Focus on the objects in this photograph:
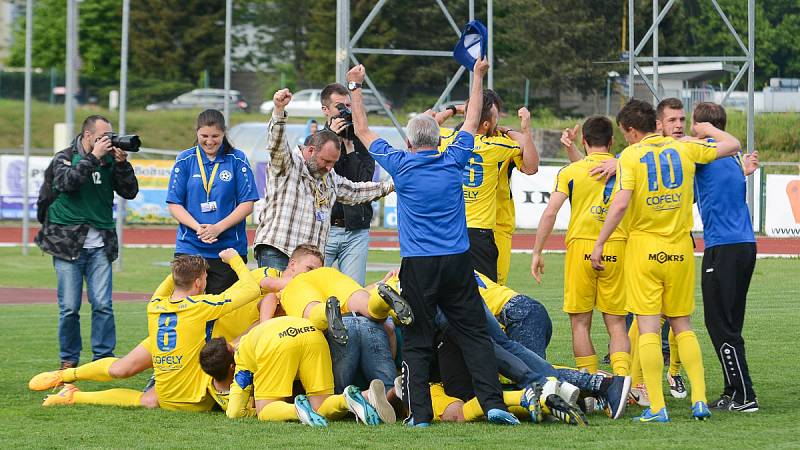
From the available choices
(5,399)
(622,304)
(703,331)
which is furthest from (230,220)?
(703,331)

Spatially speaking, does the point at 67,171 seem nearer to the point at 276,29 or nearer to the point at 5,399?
the point at 5,399

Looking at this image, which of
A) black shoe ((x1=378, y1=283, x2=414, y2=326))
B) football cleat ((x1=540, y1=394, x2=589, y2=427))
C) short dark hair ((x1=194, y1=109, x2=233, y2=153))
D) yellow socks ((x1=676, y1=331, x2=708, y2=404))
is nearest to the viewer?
black shoe ((x1=378, y1=283, x2=414, y2=326))

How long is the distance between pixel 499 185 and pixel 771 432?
3.46 meters

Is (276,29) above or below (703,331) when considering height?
above

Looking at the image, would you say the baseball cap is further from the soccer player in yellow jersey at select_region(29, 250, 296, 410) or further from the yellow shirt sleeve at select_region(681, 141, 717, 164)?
the soccer player in yellow jersey at select_region(29, 250, 296, 410)

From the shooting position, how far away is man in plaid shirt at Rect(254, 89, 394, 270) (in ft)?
29.8

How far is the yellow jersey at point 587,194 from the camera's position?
8.85 metres

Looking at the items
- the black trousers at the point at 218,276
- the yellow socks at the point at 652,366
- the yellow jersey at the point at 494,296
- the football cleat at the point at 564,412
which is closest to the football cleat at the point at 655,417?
the yellow socks at the point at 652,366

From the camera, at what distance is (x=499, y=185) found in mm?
10016

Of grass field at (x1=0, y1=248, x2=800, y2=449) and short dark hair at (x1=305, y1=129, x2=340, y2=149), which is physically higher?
short dark hair at (x1=305, y1=129, x2=340, y2=149)

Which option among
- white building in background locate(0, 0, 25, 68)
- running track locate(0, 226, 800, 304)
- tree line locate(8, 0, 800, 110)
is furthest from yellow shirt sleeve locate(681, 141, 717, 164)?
white building in background locate(0, 0, 25, 68)

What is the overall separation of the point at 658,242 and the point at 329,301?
2.15 metres

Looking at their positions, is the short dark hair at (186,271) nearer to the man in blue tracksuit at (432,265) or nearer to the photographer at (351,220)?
the man in blue tracksuit at (432,265)

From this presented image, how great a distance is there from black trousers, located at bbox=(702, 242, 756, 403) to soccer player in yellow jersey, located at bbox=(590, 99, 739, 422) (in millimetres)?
402
